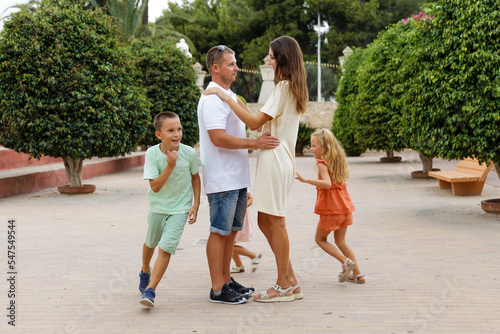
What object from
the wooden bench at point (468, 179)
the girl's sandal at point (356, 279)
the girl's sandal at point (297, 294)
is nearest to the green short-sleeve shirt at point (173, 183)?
the girl's sandal at point (297, 294)

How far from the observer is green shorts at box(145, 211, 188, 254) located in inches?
183

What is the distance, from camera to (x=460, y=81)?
28.8 ft

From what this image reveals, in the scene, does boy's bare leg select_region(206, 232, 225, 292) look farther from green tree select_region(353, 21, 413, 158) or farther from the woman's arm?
green tree select_region(353, 21, 413, 158)

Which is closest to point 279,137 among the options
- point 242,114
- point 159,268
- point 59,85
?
point 242,114

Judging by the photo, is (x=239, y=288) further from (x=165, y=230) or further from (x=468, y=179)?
(x=468, y=179)

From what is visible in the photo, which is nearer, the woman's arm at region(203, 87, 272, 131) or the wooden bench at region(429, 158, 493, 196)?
the woman's arm at region(203, 87, 272, 131)

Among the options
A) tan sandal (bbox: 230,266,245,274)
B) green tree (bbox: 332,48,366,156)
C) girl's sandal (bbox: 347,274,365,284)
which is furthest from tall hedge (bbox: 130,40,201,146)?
girl's sandal (bbox: 347,274,365,284)

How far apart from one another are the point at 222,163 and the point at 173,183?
0.39 m

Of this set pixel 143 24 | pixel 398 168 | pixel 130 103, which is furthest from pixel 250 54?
pixel 130 103

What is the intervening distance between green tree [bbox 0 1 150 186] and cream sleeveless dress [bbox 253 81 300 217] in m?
7.79

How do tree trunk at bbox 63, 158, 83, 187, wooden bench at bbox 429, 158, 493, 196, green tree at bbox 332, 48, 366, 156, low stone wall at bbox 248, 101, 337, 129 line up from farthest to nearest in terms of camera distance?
low stone wall at bbox 248, 101, 337, 129
green tree at bbox 332, 48, 366, 156
tree trunk at bbox 63, 158, 83, 187
wooden bench at bbox 429, 158, 493, 196

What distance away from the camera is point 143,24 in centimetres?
3488

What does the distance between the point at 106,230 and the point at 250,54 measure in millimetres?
31640

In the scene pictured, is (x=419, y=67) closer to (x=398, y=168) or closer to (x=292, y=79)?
(x=292, y=79)
